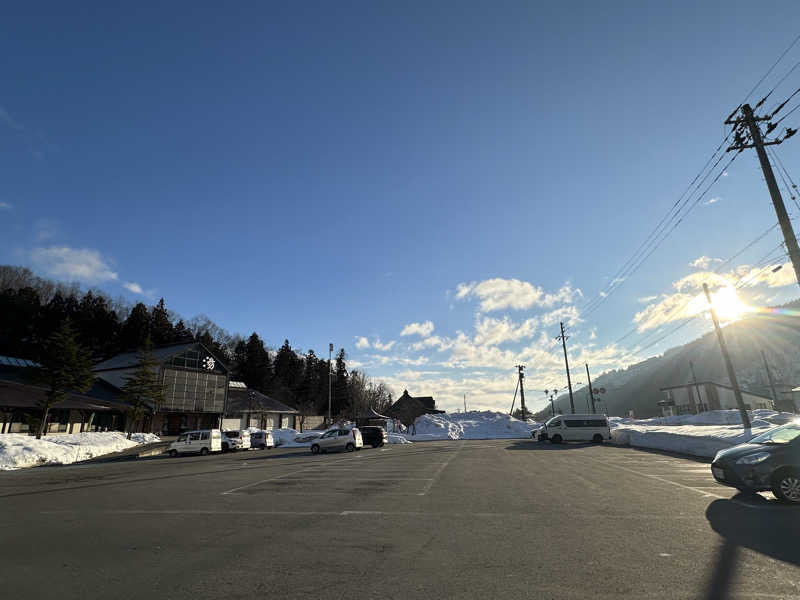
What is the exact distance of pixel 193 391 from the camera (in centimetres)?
4928

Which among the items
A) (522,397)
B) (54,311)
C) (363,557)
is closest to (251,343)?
(54,311)

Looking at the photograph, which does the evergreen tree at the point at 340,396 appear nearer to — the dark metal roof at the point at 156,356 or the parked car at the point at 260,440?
the dark metal roof at the point at 156,356

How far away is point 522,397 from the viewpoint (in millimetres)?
73125

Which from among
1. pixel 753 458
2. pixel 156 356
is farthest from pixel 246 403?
pixel 753 458

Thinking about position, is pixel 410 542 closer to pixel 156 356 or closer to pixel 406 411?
pixel 156 356

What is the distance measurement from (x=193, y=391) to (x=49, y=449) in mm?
23856

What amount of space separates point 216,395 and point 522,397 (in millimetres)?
49935

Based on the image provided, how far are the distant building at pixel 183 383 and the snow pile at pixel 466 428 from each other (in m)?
25.0

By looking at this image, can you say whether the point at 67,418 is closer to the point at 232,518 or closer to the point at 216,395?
the point at 216,395

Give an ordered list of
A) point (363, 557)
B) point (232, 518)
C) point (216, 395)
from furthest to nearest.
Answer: point (216, 395), point (232, 518), point (363, 557)

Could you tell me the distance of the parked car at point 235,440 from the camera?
32.5 m

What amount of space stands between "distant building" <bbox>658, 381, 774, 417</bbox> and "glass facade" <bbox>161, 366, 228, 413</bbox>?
6219 cm

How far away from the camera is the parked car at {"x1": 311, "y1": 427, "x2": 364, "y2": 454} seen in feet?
94.8

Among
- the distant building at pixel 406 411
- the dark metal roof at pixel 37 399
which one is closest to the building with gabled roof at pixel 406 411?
the distant building at pixel 406 411
